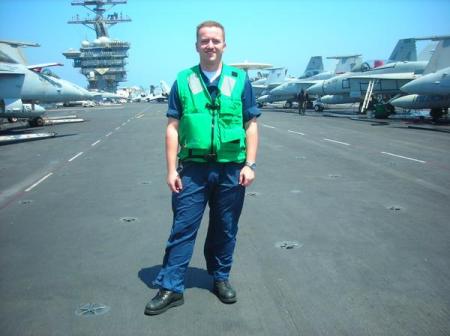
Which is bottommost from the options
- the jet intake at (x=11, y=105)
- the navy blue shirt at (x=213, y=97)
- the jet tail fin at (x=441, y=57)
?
the jet intake at (x=11, y=105)

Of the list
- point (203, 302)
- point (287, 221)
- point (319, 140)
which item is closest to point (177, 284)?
point (203, 302)

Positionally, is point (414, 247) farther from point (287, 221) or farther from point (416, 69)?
point (416, 69)

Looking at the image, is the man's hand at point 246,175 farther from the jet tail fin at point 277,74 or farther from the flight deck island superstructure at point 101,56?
the flight deck island superstructure at point 101,56

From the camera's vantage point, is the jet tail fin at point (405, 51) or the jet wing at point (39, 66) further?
the jet tail fin at point (405, 51)

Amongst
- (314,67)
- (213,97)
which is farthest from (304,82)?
(213,97)

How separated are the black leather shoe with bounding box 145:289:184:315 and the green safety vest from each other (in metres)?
1.03

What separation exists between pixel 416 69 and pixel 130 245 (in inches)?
1033

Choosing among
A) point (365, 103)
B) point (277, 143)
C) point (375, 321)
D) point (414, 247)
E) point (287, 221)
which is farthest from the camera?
point (365, 103)

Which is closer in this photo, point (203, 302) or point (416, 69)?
point (203, 302)

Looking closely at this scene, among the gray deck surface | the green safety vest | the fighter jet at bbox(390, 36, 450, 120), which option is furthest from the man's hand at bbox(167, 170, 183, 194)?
the fighter jet at bbox(390, 36, 450, 120)

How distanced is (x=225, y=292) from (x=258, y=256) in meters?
0.87

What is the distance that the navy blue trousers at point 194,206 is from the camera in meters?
2.93

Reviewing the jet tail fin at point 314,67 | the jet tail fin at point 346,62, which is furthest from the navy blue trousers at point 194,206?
the jet tail fin at point 314,67

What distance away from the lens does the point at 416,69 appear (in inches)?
1002
